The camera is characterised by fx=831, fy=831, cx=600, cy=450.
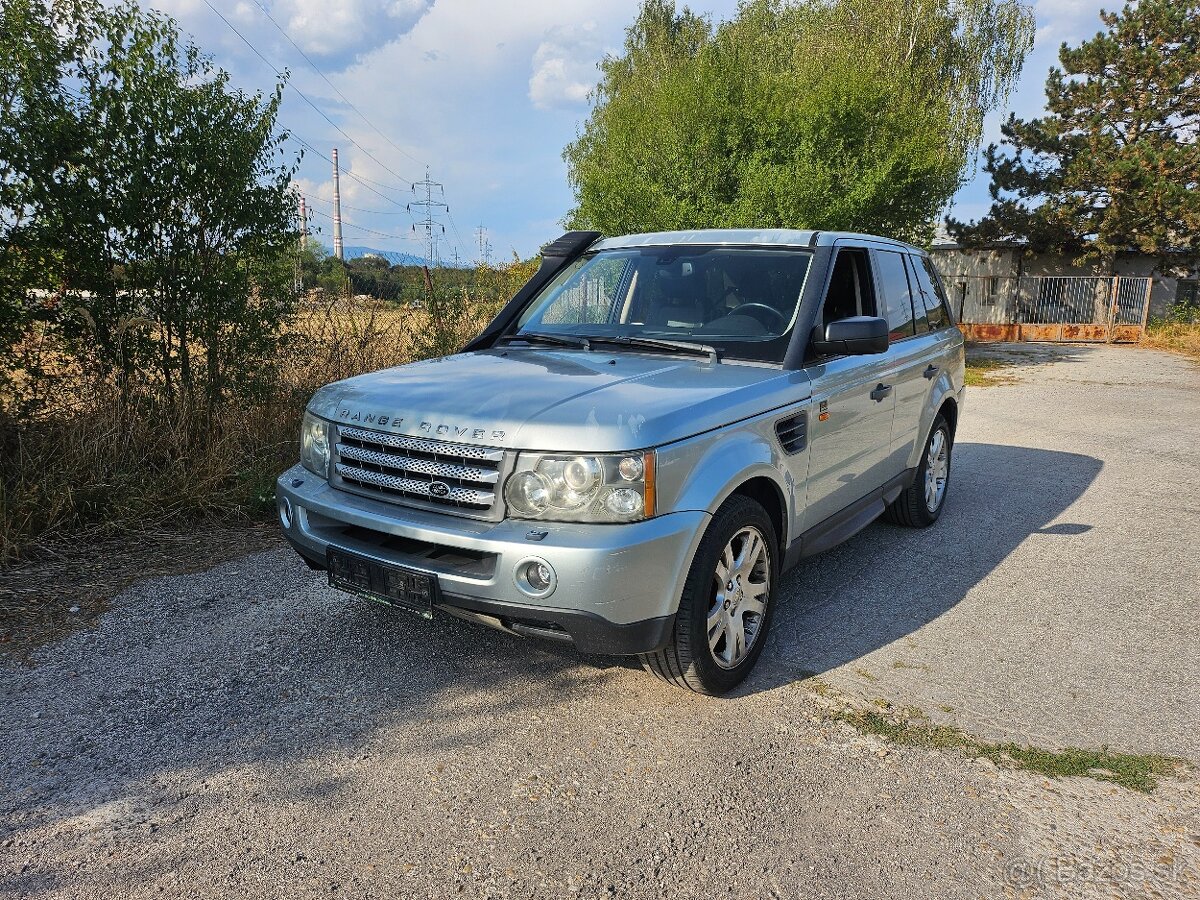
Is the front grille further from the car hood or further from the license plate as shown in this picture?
the license plate

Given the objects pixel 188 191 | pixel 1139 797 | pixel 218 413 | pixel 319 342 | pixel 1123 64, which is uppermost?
pixel 1123 64

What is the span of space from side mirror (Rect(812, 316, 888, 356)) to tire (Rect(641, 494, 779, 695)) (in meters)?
0.95

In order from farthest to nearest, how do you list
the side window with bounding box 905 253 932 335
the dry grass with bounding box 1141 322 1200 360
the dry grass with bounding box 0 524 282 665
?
1. the dry grass with bounding box 1141 322 1200 360
2. the side window with bounding box 905 253 932 335
3. the dry grass with bounding box 0 524 282 665

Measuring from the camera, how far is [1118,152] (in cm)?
2591

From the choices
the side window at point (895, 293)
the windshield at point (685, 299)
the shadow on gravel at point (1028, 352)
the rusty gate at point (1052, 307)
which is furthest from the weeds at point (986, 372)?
the windshield at point (685, 299)

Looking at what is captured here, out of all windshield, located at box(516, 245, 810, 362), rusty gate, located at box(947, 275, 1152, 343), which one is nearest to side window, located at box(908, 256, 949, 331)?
windshield, located at box(516, 245, 810, 362)

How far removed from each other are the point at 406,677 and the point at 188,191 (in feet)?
14.5

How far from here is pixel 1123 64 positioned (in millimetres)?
26750

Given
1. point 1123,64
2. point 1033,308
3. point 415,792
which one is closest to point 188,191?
point 415,792

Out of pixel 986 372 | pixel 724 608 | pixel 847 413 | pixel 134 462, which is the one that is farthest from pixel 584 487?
pixel 986 372

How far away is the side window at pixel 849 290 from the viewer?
13.9 feet

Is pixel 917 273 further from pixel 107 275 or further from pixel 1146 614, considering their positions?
pixel 107 275

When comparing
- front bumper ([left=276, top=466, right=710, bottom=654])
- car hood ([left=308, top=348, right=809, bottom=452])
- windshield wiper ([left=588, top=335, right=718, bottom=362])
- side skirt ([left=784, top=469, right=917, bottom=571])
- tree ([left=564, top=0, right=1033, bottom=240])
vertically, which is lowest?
side skirt ([left=784, top=469, right=917, bottom=571])

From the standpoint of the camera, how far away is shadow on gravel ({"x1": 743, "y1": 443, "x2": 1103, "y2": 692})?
395cm
